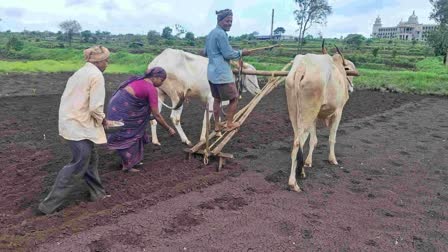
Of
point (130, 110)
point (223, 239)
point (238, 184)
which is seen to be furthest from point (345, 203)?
point (130, 110)

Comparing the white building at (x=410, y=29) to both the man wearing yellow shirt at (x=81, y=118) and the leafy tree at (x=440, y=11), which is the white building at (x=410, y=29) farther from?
the man wearing yellow shirt at (x=81, y=118)

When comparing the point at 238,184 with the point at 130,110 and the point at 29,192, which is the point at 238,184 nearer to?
the point at 130,110

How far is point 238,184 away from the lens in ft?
19.4

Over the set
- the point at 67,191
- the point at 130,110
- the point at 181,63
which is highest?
the point at 181,63

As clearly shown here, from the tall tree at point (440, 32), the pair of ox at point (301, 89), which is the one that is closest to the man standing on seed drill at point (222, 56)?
the pair of ox at point (301, 89)

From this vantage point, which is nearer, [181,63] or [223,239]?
[223,239]

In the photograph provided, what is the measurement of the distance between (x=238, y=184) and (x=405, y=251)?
2380 millimetres

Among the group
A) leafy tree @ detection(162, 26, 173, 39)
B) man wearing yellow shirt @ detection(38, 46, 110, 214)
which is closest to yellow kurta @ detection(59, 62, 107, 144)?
man wearing yellow shirt @ detection(38, 46, 110, 214)

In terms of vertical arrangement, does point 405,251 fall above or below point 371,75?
below

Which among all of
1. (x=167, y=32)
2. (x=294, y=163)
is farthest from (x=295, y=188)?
(x=167, y=32)

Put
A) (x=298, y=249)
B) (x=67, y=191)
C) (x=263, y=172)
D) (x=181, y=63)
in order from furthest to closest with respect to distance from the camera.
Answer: (x=181, y=63) < (x=263, y=172) < (x=67, y=191) < (x=298, y=249)

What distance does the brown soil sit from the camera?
422 centimetres

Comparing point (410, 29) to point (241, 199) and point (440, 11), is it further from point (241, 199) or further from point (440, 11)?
point (241, 199)

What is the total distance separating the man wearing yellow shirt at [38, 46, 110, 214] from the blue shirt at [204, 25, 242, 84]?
5.74ft
